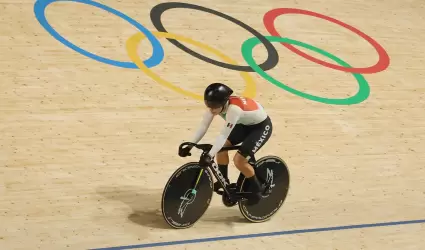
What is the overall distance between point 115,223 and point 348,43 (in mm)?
5013

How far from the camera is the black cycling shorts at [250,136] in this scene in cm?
542

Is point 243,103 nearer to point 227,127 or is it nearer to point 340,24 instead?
point 227,127

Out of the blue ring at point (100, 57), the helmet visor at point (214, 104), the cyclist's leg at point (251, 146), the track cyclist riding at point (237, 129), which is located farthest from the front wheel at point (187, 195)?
the blue ring at point (100, 57)

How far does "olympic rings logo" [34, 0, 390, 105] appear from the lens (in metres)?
7.80

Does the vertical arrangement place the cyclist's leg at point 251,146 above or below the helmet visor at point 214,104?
below

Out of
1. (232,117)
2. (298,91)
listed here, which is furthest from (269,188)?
(298,91)

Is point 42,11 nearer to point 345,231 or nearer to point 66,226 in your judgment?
point 66,226

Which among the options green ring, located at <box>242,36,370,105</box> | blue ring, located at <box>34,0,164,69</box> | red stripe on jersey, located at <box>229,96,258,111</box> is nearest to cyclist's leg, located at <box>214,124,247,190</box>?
red stripe on jersey, located at <box>229,96,258,111</box>

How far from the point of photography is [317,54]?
29.3 ft

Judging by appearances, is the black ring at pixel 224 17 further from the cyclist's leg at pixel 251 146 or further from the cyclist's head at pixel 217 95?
the cyclist's head at pixel 217 95

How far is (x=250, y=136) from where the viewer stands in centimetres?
545

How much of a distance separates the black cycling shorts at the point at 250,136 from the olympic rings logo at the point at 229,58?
2013mm

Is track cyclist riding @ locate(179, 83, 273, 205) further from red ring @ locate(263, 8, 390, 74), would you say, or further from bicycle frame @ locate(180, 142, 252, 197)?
red ring @ locate(263, 8, 390, 74)

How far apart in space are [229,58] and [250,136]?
120 inches
